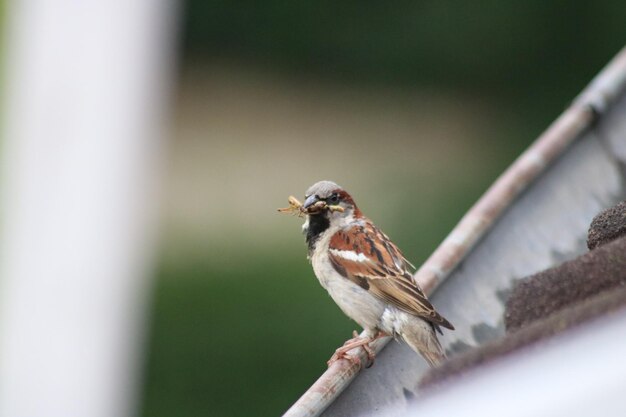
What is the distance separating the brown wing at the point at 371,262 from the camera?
242cm

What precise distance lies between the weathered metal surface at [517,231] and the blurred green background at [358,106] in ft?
9.20

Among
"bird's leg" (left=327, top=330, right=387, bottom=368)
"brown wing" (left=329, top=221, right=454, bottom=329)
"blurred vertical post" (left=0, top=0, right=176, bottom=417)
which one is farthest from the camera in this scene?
"blurred vertical post" (left=0, top=0, right=176, bottom=417)

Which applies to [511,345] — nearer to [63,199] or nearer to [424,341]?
[424,341]

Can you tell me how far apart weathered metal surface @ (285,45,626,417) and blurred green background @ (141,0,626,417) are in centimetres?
280

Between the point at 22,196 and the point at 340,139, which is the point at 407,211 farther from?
the point at 22,196

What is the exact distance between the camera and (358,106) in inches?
266

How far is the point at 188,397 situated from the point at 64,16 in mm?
1848

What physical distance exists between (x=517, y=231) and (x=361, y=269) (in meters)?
0.41

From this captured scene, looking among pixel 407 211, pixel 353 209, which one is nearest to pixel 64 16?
pixel 353 209

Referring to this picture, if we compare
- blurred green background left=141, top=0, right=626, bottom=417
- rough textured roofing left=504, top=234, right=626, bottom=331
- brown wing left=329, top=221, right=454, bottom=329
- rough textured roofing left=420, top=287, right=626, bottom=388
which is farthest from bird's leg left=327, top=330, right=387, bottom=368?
blurred green background left=141, top=0, right=626, bottom=417

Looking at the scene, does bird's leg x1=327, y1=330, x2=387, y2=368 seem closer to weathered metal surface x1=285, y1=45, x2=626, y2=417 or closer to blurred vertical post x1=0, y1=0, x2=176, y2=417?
weathered metal surface x1=285, y1=45, x2=626, y2=417

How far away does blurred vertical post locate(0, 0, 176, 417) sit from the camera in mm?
2957

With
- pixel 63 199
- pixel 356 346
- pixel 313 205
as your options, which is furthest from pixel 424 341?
pixel 63 199

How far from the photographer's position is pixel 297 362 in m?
4.46
